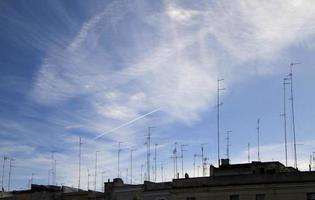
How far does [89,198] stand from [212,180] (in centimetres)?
2275

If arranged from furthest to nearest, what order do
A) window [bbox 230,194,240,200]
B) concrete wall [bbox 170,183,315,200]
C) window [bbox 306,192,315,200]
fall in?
window [bbox 230,194,240,200] < concrete wall [bbox 170,183,315,200] < window [bbox 306,192,315,200]

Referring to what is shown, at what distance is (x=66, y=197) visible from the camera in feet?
250

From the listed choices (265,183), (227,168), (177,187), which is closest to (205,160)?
(227,168)

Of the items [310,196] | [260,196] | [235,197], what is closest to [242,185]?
[235,197]

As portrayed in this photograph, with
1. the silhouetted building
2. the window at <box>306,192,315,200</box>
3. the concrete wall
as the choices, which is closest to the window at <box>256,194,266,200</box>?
the silhouetted building

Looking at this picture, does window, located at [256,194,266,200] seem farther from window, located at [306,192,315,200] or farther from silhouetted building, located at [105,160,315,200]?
window, located at [306,192,315,200]

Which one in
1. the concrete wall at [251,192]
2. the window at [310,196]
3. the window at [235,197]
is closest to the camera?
the window at [310,196]

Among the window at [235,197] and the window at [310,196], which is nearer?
the window at [310,196]

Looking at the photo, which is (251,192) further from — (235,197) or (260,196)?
(235,197)

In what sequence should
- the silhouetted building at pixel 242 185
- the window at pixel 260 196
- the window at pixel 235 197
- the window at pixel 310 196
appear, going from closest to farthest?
the window at pixel 310 196, the silhouetted building at pixel 242 185, the window at pixel 260 196, the window at pixel 235 197

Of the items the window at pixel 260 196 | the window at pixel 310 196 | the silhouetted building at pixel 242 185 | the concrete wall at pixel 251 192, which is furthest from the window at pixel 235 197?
the window at pixel 310 196

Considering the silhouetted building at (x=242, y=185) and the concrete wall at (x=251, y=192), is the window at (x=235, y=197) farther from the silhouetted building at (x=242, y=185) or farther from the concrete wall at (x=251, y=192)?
the concrete wall at (x=251, y=192)

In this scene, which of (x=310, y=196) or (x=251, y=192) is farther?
(x=251, y=192)

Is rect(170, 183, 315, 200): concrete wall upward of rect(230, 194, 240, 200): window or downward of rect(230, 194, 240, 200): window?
upward
